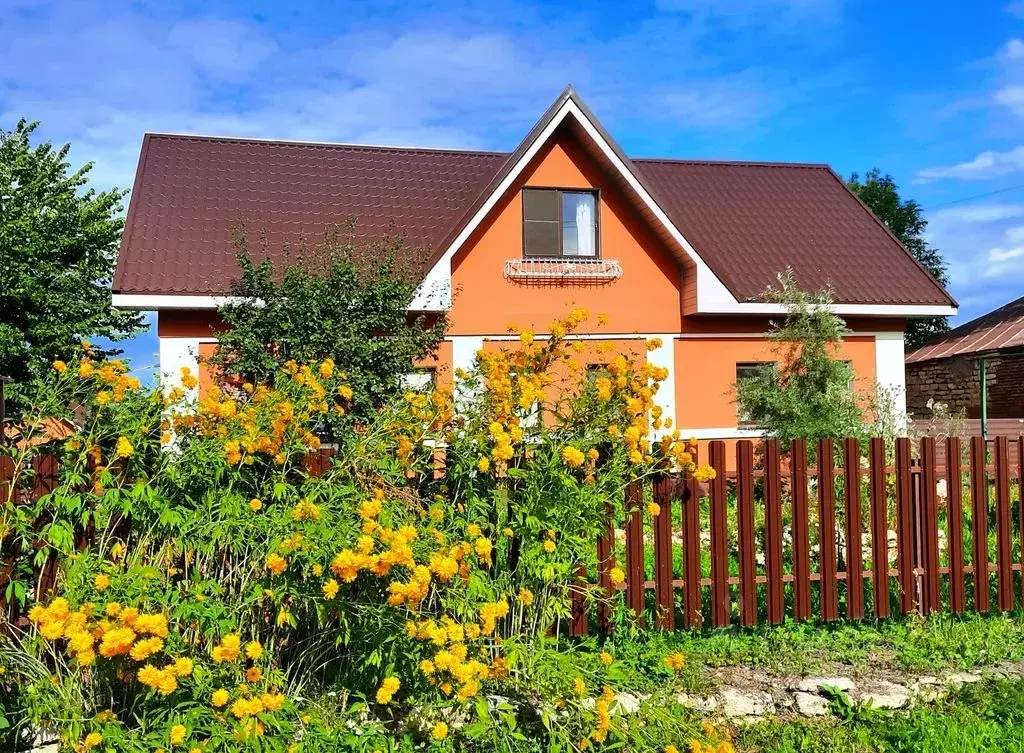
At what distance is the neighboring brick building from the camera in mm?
→ 16234

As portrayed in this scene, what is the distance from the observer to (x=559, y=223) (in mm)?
12039

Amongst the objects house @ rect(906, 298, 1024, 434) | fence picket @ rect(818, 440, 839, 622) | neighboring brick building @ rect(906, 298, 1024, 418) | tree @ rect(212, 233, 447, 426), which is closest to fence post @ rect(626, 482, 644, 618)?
fence picket @ rect(818, 440, 839, 622)

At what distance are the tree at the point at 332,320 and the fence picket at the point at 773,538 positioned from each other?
15.8ft

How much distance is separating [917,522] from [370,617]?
3.77 meters

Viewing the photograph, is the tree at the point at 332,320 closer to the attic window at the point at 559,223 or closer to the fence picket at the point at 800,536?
the attic window at the point at 559,223

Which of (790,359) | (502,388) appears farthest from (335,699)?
(790,359)

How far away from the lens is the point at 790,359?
1109 centimetres

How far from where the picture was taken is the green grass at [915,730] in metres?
3.54

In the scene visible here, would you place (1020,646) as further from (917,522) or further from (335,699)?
(335,699)

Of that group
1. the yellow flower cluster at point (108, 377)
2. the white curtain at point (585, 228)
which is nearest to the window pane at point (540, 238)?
the white curtain at point (585, 228)

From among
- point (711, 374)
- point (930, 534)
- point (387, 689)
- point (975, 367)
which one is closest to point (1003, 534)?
point (930, 534)

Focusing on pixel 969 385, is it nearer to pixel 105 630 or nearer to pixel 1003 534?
pixel 1003 534

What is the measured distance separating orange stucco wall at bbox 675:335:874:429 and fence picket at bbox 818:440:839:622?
751 centimetres

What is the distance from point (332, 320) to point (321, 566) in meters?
6.37
